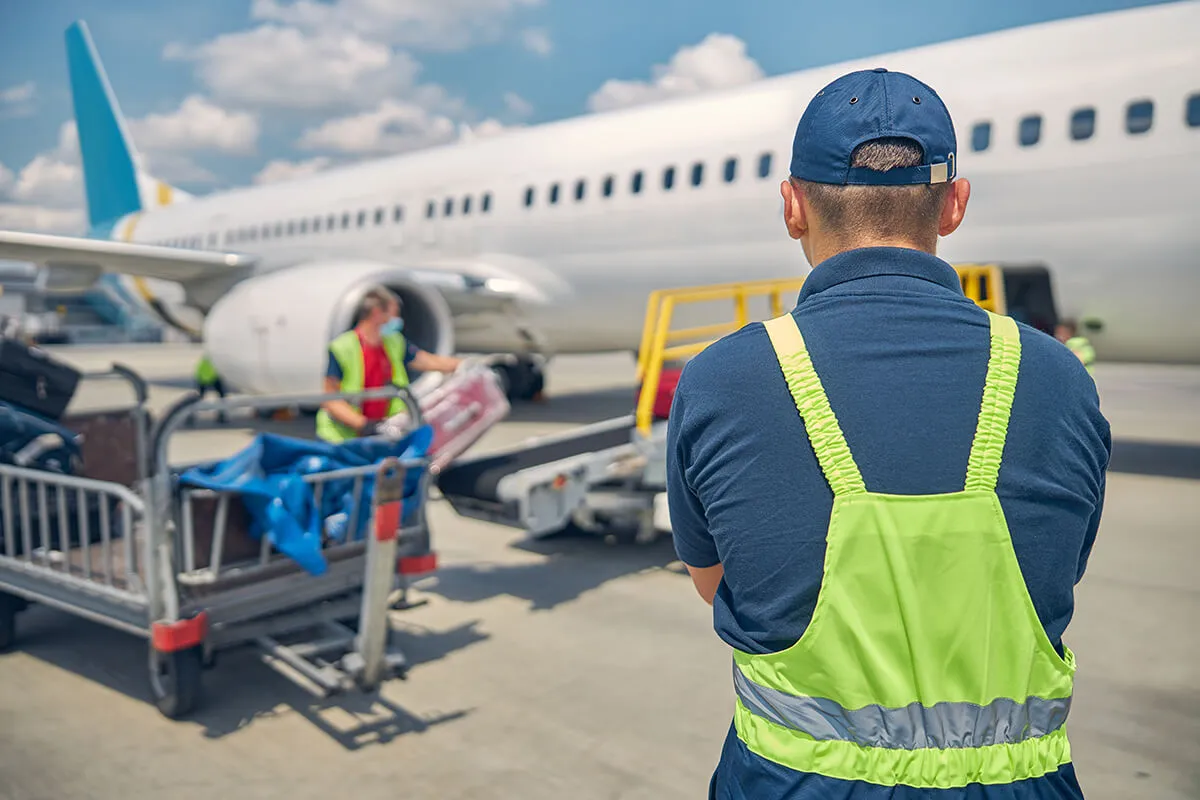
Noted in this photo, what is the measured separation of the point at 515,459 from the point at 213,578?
2269mm

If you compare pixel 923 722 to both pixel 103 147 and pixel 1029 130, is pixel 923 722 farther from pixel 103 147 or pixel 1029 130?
pixel 103 147

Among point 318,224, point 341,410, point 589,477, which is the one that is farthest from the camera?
point 318,224

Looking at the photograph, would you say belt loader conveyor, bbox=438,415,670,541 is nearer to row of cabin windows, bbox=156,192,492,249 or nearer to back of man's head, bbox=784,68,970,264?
back of man's head, bbox=784,68,970,264

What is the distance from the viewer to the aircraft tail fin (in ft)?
67.1

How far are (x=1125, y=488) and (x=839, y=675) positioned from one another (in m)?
7.36

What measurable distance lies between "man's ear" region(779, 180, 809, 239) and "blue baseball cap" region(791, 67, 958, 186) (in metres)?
0.06

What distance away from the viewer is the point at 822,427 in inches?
43.1

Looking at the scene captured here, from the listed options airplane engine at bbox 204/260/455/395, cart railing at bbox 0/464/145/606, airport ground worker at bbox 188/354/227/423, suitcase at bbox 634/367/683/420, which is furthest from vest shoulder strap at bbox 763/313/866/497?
airport ground worker at bbox 188/354/227/423

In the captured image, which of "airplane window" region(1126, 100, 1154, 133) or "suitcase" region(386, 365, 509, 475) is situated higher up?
"airplane window" region(1126, 100, 1154, 133)

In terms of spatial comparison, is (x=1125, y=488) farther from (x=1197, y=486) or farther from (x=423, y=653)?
(x=423, y=653)

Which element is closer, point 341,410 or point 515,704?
point 515,704

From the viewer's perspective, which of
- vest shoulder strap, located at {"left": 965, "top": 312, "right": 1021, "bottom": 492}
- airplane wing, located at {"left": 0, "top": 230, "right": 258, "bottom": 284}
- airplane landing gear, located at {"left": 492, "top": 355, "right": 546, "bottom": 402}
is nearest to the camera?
vest shoulder strap, located at {"left": 965, "top": 312, "right": 1021, "bottom": 492}

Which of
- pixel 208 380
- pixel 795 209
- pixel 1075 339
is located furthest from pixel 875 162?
pixel 208 380

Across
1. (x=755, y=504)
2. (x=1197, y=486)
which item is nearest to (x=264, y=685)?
(x=755, y=504)
